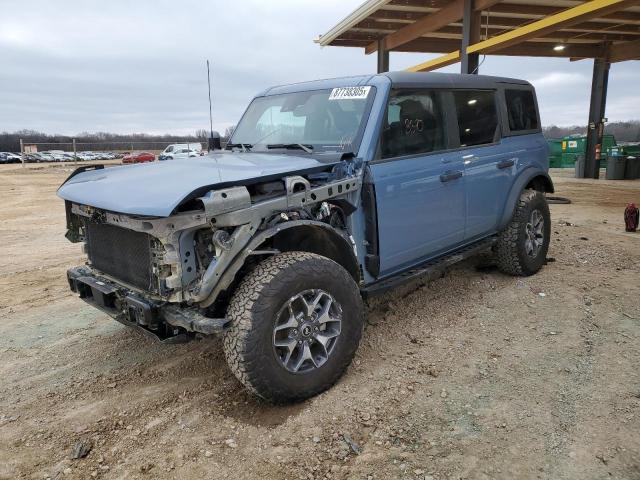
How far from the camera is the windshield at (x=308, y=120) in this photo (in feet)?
12.1

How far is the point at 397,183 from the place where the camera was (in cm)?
362

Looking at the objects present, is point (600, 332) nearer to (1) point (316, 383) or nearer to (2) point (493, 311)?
(2) point (493, 311)

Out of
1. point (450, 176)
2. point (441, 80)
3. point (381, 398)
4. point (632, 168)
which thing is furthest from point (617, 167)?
point (381, 398)

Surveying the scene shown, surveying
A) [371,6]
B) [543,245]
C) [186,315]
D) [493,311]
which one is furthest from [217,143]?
Answer: [371,6]

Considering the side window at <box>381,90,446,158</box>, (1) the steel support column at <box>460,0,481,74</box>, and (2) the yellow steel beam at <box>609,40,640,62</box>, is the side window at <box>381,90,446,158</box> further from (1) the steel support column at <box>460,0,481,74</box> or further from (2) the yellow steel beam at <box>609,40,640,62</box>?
(2) the yellow steel beam at <box>609,40,640,62</box>

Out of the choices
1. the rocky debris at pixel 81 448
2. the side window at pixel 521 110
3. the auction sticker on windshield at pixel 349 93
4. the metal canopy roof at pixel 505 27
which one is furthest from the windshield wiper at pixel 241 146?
the metal canopy roof at pixel 505 27

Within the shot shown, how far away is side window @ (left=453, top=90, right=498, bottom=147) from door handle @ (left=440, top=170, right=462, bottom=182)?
11.8 inches

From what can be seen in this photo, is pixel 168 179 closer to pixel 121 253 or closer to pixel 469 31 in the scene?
pixel 121 253

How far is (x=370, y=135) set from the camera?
3.55 metres

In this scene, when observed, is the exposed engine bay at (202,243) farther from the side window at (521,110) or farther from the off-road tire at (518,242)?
the side window at (521,110)

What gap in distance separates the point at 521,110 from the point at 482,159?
1226mm

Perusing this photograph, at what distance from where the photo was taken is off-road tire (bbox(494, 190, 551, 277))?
16.8 feet

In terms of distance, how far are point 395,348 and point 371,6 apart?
9232 millimetres

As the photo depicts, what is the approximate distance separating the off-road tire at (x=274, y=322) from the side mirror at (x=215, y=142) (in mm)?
2429
